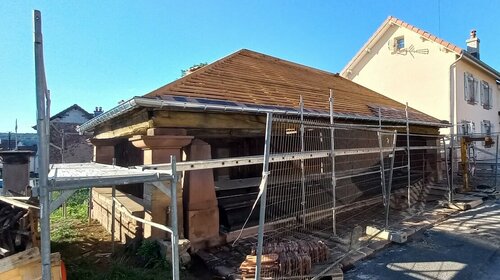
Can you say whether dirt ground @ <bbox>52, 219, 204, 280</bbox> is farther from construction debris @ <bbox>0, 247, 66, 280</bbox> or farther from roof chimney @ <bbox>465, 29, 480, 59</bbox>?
roof chimney @ <bbox>465, 29, 480, 59</bbox>

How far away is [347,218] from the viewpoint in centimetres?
756

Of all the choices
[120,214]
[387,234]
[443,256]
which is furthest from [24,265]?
[443,256]

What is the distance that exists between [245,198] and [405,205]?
5716 millimetres

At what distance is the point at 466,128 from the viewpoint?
666 inches

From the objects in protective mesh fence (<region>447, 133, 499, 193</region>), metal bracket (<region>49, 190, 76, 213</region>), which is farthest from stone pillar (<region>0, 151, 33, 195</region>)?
protective mesh fence (<region>447, 133, 499, 193</region>)

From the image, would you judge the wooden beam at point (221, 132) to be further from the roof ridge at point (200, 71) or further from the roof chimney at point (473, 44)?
the roof chimney at point (473, 44)

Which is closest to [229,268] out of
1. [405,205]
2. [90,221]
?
[90,221]

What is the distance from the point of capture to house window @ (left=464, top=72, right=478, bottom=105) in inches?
663

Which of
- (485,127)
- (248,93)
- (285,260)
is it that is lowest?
(285,260)

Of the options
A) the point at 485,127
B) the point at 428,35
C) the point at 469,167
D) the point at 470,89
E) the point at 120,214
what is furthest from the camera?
the point at 485,127

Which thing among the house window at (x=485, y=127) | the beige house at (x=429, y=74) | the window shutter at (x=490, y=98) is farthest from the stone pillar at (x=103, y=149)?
the window shutter at (x=490, y=98)

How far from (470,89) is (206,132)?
58.5ft

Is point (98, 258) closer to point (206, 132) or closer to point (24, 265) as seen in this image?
point (24, 265)

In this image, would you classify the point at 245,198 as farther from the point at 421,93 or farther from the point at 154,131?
the point at 421,93
